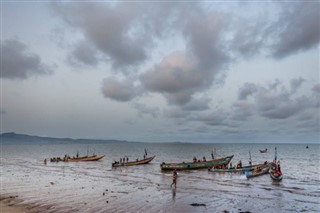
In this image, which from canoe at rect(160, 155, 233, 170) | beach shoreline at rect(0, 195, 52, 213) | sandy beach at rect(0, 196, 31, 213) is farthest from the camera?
canoe at rect(160, 155, 233, 170)

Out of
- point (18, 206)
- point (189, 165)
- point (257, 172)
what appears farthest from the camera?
point (189, 165)

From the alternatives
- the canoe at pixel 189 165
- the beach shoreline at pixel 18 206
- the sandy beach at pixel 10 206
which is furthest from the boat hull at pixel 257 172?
the sandy beach at pixel 10 206

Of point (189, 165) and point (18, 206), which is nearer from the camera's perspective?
point (18, 206)

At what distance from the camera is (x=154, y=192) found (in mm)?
34219

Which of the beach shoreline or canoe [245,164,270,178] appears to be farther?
canoe [245,164,270,178]

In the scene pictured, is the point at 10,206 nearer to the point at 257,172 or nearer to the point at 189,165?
the point at 257,172

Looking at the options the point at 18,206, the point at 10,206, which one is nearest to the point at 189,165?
the point at 18,206

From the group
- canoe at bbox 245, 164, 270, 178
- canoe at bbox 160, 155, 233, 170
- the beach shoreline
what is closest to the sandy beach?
the beach shoreline

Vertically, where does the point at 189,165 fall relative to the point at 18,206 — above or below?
below

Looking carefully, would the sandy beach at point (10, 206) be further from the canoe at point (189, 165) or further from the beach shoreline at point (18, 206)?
the canoe at point (189, 165)

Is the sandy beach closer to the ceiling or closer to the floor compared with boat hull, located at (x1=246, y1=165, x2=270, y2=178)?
closer to the ceiling

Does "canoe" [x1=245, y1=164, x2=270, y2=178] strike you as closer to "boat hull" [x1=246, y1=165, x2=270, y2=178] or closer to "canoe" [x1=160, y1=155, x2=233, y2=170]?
"boat hull" [x1=246, y1=165, x2=270, y2=178]

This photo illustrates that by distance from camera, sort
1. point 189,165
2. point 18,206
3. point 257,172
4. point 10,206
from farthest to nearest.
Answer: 1. point 189,165
2. point 257,172
3. point 18,206
4. point 10,206

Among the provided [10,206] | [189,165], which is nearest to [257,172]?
[189,165]
